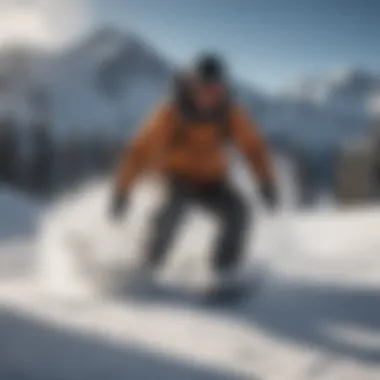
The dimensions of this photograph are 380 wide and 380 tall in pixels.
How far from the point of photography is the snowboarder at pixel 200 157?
1040 millimetres

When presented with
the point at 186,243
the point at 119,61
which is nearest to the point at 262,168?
the point at 186,243

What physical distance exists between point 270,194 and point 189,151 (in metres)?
0.16

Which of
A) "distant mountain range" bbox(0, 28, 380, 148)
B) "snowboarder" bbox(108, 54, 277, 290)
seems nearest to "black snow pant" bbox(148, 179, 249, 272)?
"snowboarder" bbox(108, 54, 277, 290)

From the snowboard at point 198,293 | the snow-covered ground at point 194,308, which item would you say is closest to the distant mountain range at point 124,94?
the snow-covered ground at point 194,308

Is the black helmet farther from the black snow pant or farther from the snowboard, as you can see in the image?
the snowboard

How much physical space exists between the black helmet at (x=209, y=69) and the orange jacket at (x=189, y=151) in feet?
0.19

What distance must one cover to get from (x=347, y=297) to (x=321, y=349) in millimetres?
160

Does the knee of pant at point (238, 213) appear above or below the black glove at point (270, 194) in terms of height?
below

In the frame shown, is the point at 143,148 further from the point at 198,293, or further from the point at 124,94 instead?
the point at 198,293

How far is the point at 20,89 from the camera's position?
42.5 inches

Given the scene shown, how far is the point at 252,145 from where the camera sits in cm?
106

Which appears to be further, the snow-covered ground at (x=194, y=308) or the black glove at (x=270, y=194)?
the black glove at (x=270, y=194)

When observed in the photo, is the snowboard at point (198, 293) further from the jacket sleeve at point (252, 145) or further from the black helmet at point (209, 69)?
the black helmet at point (209, 69)

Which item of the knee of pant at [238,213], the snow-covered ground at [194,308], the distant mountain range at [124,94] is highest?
the distant mountain range at [124,94]
